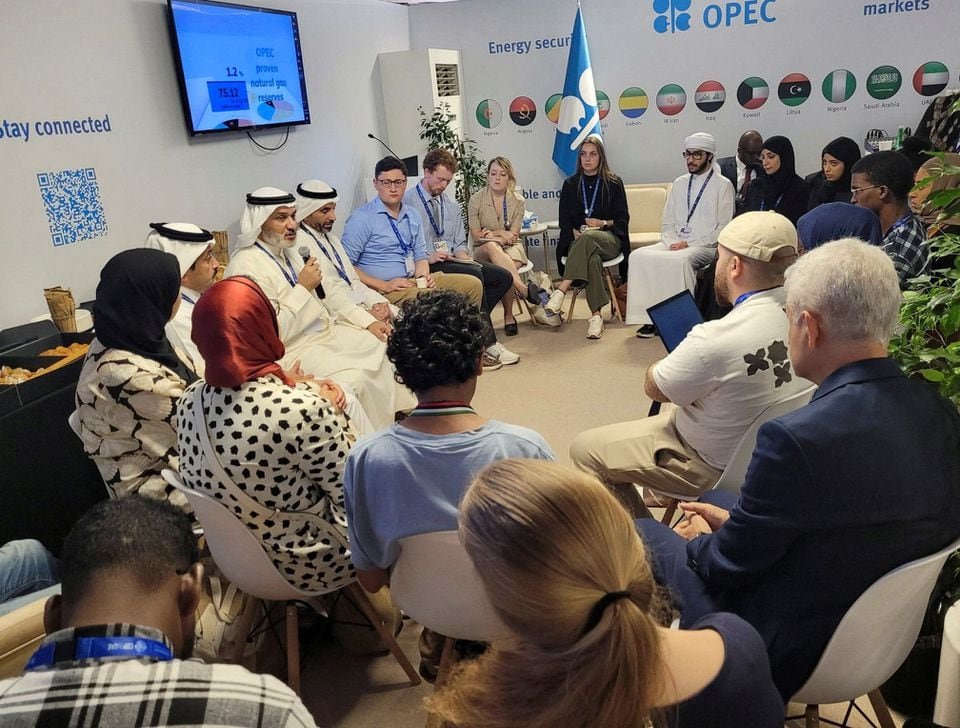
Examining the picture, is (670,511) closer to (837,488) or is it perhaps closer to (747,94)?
(837,488)

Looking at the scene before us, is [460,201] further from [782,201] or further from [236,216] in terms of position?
[782,201]

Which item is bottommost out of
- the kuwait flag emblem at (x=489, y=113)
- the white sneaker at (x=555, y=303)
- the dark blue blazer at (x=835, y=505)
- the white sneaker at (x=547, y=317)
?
the white sneaker at (x=547, y=317)

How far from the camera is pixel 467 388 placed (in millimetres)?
1917

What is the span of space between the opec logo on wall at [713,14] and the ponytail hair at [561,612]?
7010mm

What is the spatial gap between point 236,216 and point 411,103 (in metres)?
2.52

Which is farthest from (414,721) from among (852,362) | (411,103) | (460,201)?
(411,103)

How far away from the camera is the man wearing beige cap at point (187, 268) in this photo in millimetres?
3207

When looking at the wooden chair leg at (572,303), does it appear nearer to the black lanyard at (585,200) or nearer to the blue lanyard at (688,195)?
the black lanyard at (585,200)

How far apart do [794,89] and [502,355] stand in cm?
390

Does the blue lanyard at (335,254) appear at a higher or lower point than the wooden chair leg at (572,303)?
higher

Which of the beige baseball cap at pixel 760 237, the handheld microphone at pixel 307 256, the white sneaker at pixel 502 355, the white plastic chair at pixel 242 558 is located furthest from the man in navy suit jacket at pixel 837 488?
the white sneaker at pixel 502 355

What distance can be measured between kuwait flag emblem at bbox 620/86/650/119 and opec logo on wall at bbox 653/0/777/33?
1.86 ft

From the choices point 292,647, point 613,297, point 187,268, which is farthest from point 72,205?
point 613,297

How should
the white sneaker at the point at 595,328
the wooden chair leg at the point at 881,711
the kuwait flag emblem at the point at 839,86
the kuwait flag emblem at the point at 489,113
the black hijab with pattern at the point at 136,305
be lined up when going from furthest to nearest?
the kuwait flag emblem at the point at 489,113, the kuwait flag emblem at the point at 839,86, the white sneaker at the point at 595,328, the black hijab with pattern at the point at 136,305, the wooden chair leg at the point at 881,711
